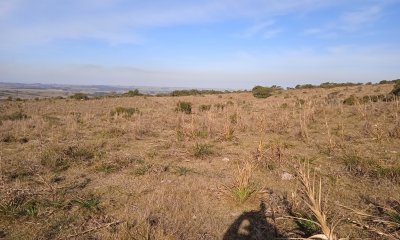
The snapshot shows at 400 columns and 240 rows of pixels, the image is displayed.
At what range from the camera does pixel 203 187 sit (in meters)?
5.00

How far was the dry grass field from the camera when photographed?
11.7ft

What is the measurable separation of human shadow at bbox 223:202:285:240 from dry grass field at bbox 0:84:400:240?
0.01 meters

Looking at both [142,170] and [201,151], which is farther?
[201,151]

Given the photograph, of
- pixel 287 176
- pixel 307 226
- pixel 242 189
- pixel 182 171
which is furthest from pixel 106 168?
pixel 307 226

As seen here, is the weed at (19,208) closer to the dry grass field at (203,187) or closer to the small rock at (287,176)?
the dry grass field at (203,187)

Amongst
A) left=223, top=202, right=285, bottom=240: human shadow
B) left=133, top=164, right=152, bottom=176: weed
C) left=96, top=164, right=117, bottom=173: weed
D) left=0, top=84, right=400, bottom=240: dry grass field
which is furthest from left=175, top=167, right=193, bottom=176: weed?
left=223, top=202, right=285, bottom=240: human shadow

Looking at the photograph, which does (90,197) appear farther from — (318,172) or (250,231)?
(318,172)

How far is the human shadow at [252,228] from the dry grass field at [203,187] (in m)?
0.01

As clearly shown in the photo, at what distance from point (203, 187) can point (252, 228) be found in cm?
139

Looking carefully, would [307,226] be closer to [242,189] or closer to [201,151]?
[242,189]

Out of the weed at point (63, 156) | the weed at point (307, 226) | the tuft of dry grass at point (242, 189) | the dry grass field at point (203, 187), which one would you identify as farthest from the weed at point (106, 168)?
the weed at point (307, 226)

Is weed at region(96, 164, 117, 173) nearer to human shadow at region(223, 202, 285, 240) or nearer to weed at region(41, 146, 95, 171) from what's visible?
weed at region(41, 146, 95, 171)

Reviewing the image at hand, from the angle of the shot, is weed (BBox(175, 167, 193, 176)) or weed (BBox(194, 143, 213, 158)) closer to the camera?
weed (BBox(175, 167, 193, 176))

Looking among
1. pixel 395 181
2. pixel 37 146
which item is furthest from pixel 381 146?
pixel 37 146
